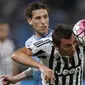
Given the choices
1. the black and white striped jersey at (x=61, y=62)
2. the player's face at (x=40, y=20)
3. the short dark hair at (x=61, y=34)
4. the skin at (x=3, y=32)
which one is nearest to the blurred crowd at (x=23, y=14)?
the skin at (x=3, y=32)

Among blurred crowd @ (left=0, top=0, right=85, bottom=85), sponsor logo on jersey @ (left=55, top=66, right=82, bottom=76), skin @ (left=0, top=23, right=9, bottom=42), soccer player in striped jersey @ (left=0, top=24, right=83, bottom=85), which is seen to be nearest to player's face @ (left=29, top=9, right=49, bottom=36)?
soccer player in striped jersey @ (left=0, top=24, right=83, bottom=85)

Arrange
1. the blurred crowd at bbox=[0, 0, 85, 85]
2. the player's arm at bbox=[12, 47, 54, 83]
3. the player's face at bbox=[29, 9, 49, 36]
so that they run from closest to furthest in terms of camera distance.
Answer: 1. the player's arm at bbox=[12, 47, 54, 83]
2. the player's face at bbox=[29, 9, 49, 36]
3. the blurred crowd at bbox=[0, 0, 85, 85]

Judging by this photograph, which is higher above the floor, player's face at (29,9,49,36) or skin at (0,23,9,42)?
player's face at (29,9,49,36)

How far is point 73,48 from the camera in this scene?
13.3ft

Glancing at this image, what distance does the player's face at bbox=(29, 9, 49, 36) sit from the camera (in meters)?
4.71

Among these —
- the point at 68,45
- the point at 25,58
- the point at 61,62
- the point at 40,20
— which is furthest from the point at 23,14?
the point at 68,45

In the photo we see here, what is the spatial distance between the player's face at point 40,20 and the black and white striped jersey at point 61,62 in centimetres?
41

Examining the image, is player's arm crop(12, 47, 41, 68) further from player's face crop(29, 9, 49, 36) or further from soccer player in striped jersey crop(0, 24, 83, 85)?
player's face crop(29, 9, 49, 36)

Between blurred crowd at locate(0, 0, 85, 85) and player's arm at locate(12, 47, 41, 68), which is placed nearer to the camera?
player's arm at locate(12, 47, 41, 68)

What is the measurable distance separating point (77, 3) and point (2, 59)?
4006 mm

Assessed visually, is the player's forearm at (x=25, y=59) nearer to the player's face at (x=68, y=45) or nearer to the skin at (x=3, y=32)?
the player's face at (x=68, y=45)

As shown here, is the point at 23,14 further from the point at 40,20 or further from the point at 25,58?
the point at 25,58

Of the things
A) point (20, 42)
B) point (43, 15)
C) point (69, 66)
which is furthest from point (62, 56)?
point (20, 42)

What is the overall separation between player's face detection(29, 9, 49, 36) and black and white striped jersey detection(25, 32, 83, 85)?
41 centimetres
